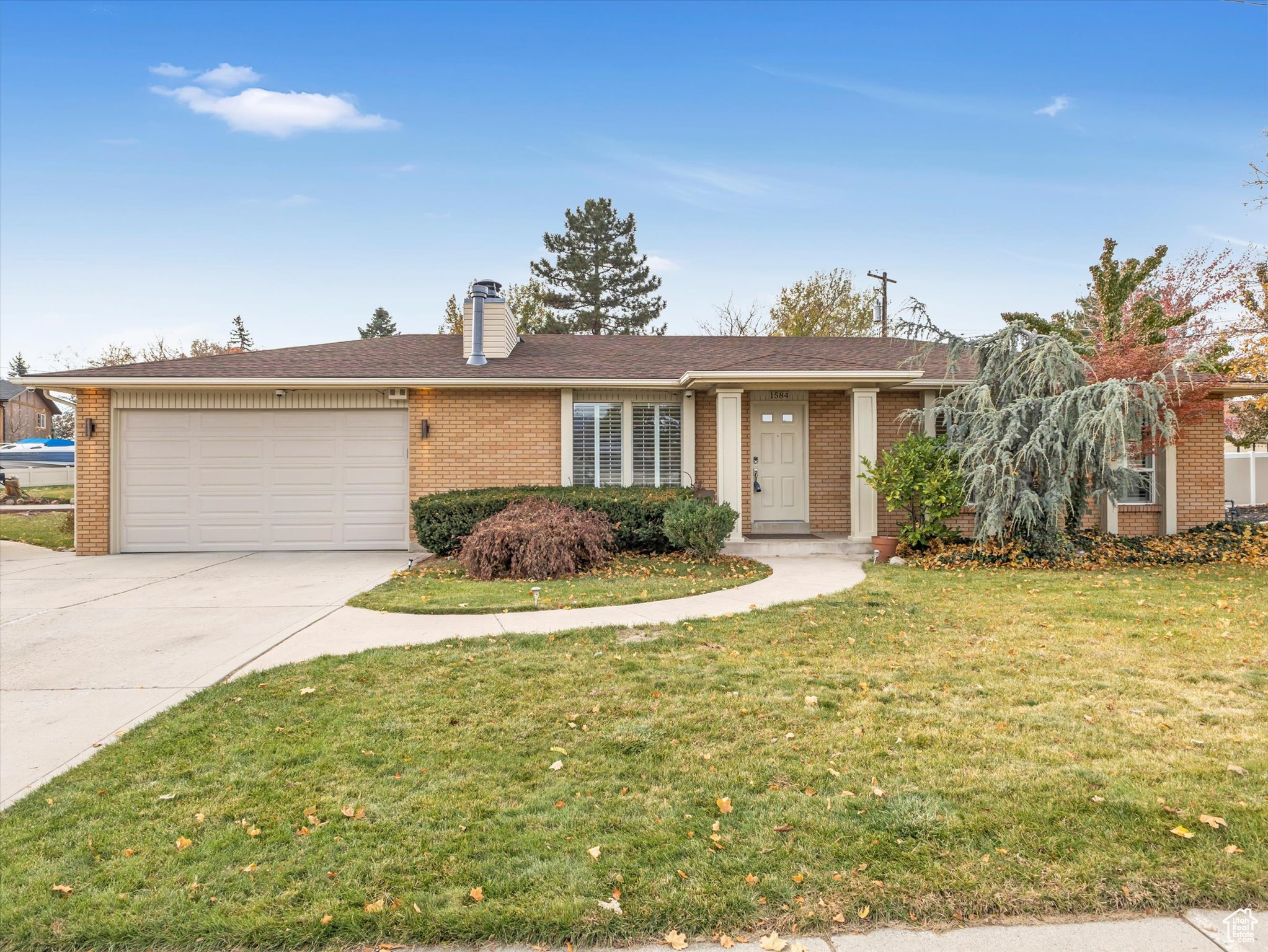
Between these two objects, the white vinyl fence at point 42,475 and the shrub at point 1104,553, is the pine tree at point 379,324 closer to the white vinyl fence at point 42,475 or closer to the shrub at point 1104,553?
the white vinyl fence at point 42,475

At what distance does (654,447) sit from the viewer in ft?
38.5

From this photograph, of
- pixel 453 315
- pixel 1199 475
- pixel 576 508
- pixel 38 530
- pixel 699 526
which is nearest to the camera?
pixel 699 526

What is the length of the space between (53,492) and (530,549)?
2571cm

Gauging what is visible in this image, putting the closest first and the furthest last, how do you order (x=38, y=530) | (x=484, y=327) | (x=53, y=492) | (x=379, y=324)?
(x=484, y=327) < (x=38, y=530) < (x=53, y=492) < (x=379, y=324)

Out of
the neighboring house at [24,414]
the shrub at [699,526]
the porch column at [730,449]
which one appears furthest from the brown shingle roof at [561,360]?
the neighboring house at [24,414]

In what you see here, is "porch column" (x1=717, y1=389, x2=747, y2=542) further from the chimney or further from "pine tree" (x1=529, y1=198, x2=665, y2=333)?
"pine tree" (x1=529, y1=198, x2=665, y2=333)

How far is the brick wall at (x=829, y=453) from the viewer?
11922 millimetres

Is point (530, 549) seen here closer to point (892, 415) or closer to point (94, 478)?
point (892, 415)

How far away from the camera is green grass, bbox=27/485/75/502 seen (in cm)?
2148

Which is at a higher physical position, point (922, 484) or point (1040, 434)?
point (1040, 434)

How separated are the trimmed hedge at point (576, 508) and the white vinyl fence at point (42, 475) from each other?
25.7m

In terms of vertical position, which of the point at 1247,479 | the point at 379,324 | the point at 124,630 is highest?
the point at 379,324

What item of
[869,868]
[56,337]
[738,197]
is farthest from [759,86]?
[56,337]

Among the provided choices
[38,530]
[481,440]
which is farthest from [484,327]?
[38,530]
